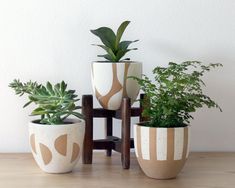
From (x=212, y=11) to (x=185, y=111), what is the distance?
367 millimetres

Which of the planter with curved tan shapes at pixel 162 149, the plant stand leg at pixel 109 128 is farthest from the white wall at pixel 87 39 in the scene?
the planter with curved tan shapes at pixel 162 149

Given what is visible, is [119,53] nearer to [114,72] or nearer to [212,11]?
[114,72]

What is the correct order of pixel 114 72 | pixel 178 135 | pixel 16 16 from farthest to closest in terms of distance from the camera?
pixel 16 16, pixel 114 72, pixel 178 135

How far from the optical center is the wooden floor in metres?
0.83

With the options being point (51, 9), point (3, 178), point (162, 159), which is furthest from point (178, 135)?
point (51, 9)

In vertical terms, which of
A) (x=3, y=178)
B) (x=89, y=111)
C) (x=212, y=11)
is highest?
(x=212, y=11)

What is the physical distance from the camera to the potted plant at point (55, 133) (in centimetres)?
87

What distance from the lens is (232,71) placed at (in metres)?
1.12

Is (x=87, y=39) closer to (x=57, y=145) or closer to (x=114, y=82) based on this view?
(x=114, y=82)

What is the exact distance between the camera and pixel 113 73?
95 cm

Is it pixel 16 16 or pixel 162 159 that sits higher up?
pixel 16 16

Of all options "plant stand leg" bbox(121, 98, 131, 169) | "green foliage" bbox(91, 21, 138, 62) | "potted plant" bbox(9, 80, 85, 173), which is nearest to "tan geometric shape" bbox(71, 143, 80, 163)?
"potted plant" bbox(9, 80, 85, 173)

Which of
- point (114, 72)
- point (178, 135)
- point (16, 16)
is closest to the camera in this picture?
point (178, 135)

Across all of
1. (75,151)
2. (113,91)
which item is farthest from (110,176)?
(113,91)
